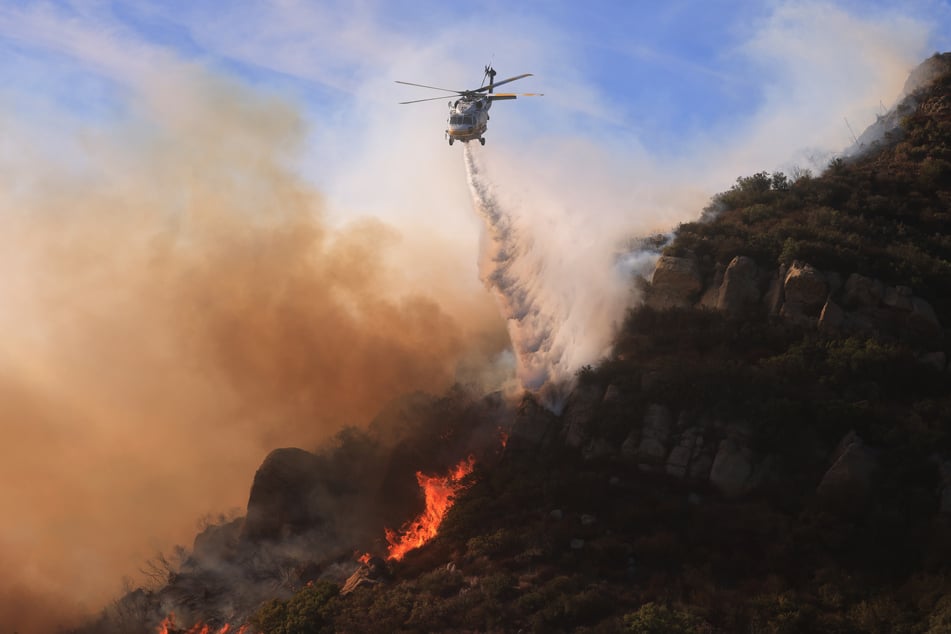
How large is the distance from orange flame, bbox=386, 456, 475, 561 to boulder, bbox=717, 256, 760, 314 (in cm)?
1863

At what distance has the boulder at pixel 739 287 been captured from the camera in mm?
61344

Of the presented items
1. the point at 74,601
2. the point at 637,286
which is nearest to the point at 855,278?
the point at 637,286

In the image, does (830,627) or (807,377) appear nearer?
(830,627)

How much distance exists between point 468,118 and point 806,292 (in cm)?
2618

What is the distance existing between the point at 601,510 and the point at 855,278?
22.2 m

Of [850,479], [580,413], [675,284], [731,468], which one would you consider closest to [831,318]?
[675,284]

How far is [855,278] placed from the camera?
59.8 metres

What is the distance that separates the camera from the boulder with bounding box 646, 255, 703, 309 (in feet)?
208

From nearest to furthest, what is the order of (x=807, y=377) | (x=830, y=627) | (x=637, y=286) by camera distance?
1. (x=830, y=627)
2. (x=807, y=377)
3. (x=637, y=286)

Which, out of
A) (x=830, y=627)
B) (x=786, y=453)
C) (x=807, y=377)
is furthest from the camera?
(x=807, y=377)

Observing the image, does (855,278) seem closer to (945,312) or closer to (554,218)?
(945,312)

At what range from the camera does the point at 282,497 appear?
203 ft

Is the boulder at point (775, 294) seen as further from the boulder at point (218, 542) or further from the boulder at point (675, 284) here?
the boulder at point (218, 542)

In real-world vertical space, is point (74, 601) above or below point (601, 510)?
above
